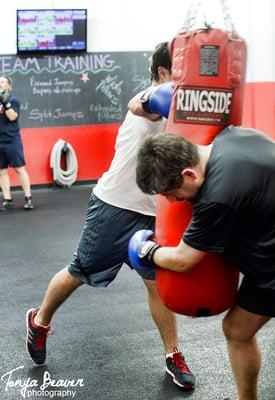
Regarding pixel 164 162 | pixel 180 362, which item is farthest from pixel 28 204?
pixel 164 162

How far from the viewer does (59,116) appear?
729 centimetres

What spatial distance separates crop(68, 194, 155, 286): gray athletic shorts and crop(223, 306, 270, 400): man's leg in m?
0.55

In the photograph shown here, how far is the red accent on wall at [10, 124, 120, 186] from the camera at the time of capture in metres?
7.21

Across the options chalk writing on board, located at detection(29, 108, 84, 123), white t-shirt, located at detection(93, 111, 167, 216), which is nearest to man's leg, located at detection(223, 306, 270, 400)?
white t-shirt, located at detection(93, 111, 167, 216)

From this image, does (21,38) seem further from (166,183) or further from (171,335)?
(166,183)

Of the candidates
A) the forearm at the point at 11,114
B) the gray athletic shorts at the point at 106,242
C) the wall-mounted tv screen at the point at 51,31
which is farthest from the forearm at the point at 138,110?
the wall-mounted tv screen at the point at 51,31

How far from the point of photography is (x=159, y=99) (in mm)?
2109

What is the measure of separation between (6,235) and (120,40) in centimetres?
334

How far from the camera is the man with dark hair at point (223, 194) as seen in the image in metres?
1.72

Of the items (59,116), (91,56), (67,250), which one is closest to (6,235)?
(67,250)

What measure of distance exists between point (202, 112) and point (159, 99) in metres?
0.24

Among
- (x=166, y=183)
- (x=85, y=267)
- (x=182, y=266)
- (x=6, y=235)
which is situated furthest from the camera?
(x=6, y=235)

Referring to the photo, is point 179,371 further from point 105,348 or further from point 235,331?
point 235,331

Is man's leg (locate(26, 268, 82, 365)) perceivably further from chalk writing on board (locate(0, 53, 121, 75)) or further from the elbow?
chalk writing on board (locate(0, 53, 121, 75))
